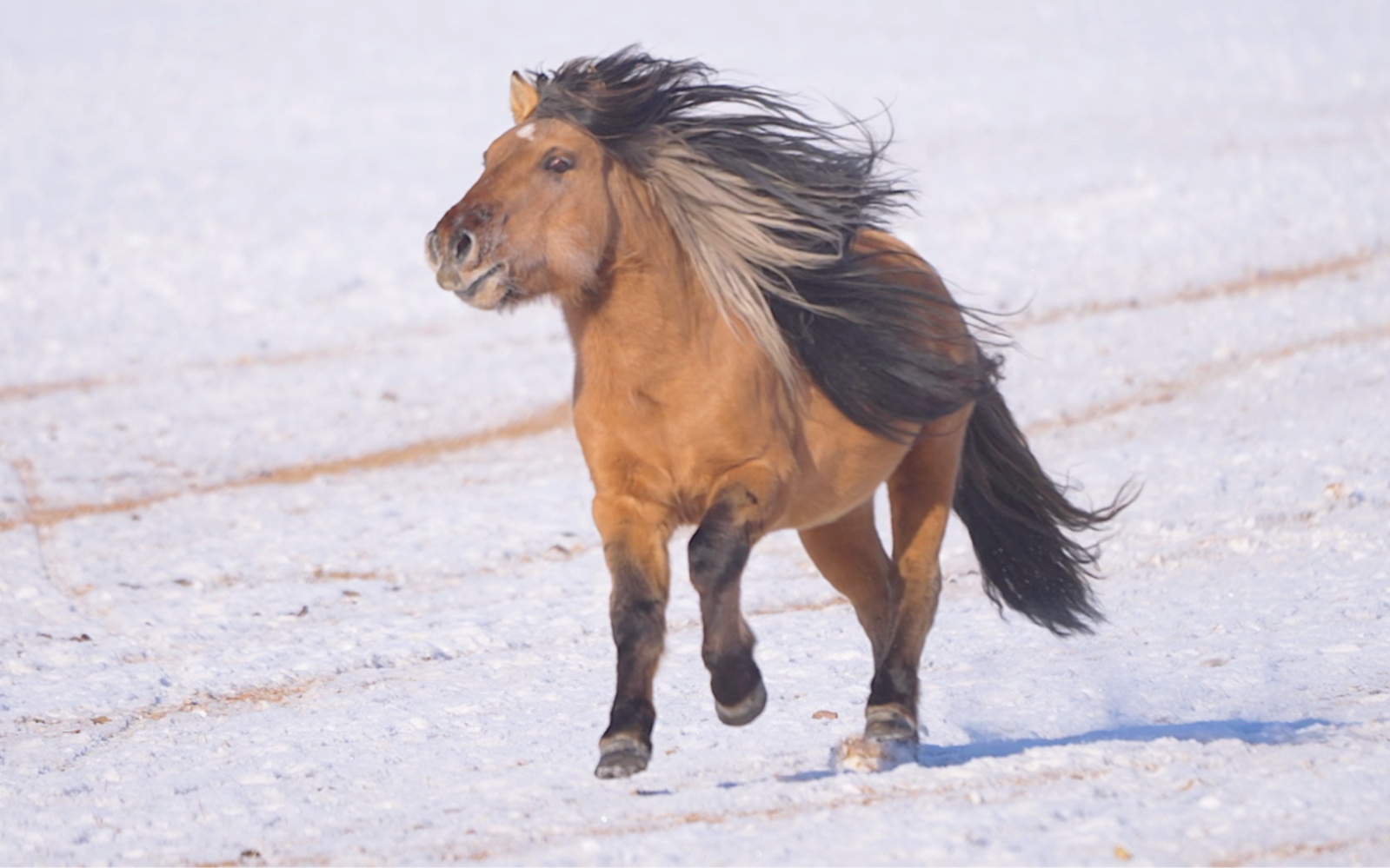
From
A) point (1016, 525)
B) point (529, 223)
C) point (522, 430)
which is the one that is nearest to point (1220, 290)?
point (522, 430)

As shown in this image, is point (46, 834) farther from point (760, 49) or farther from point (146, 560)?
point (760, 49)

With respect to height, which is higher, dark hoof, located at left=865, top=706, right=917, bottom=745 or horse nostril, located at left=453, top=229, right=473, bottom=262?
horse nostril, located at left=453, top=229, right=473, bottom=262

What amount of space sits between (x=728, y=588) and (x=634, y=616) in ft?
0.98

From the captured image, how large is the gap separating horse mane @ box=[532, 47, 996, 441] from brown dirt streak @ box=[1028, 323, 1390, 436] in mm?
6231

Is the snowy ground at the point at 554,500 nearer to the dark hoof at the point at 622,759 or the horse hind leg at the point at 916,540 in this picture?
the dark hoof at the point at 622,759

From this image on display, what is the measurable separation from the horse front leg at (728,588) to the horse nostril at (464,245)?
107cm

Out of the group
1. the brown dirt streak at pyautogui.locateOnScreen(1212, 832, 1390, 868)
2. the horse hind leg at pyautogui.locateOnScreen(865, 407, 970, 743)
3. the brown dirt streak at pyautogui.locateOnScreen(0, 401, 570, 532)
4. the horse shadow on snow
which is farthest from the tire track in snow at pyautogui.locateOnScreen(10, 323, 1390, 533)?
the brown dirt streak at pyautogui.locateOnScreen(1212, 832, 1390, 868)

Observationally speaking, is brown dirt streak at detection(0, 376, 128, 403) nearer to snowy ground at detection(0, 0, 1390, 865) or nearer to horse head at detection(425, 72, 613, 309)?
snowy ground at detection(0, 0, 1390, 865)

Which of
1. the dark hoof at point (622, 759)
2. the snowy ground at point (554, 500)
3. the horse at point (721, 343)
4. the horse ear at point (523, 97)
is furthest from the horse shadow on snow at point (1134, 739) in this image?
the horse ear at point (523, 97)

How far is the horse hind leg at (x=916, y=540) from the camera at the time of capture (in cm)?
604

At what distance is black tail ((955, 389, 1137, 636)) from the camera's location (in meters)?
7.27

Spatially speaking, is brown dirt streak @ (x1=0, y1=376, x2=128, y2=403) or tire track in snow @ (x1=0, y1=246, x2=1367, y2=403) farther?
tire track in snow @ (x1=0, y1=246, x2=1367, y2=403)

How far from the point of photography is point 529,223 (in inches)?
203

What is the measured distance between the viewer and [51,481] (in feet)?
39.3
